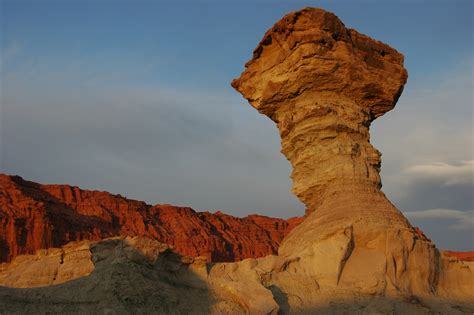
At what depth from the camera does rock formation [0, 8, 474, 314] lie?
873cm

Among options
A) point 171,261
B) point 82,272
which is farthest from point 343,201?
point 82,272

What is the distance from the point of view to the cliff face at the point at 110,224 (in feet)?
149

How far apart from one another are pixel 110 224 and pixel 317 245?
4746 centimetres

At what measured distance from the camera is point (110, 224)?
5588 centimetres

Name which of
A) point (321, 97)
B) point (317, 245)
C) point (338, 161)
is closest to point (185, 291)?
point (317, 245)

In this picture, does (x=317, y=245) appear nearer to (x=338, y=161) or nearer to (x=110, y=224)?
(x=338, y=161)

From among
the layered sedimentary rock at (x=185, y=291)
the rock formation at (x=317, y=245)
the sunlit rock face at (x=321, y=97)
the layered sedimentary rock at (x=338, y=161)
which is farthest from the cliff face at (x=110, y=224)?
the layered sedimentary rock at (x=185, y=291)

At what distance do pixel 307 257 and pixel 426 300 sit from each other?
266 centimetres

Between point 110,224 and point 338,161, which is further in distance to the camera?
point 110,224

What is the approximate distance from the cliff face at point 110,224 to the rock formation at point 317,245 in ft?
105

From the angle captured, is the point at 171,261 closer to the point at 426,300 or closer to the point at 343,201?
the point at 343,201

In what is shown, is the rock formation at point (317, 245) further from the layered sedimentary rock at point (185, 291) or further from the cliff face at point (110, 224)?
the cliff face at point (110, 224)

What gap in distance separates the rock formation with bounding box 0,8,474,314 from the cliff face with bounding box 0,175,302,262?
105 feet

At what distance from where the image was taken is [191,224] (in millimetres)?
61875
